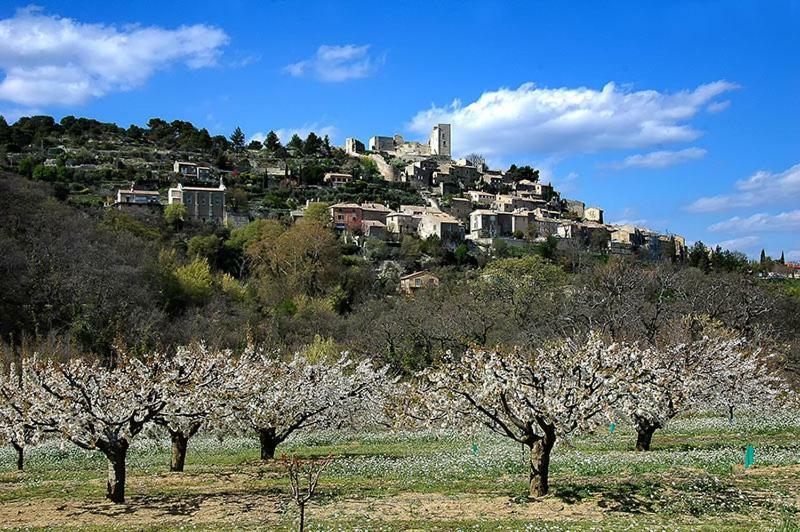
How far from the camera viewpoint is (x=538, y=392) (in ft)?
48.6

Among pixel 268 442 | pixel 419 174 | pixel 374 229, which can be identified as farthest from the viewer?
pixel 419 174

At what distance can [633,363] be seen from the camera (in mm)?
16094

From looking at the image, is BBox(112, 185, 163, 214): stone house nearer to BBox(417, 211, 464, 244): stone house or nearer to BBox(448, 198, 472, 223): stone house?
BBox(417, 211, 464, 244): stone house

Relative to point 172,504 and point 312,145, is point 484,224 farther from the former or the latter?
point 172,504

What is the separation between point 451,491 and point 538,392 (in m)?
3.27

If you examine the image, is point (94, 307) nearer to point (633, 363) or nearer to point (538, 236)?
point (633, 363)

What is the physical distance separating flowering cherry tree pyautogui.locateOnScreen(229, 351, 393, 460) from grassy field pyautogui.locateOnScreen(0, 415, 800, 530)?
141cm

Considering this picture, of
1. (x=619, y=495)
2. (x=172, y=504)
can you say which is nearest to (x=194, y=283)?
(x=172, y=504)

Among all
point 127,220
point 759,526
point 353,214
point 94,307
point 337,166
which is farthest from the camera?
point 337,166

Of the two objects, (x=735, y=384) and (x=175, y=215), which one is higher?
(x=175, y=215)

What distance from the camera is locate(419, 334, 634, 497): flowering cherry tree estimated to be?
1465 centimetres

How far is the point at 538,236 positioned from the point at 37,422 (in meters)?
129

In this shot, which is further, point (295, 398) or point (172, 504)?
point (295, 398)

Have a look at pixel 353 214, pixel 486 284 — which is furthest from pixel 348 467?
pixel 353 214
